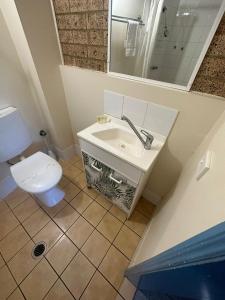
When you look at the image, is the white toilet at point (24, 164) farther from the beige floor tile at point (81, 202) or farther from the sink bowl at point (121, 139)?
the sink bowl at point (121, 139)

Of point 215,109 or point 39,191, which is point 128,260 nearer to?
point 39,191

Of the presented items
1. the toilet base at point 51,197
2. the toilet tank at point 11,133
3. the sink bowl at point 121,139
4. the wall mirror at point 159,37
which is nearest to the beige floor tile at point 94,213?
the toilet base at point 51,197

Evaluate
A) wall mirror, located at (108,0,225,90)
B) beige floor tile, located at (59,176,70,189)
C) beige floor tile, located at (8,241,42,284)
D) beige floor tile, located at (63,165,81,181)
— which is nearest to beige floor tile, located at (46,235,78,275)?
beige floor tile, located at (8,241,42,284)

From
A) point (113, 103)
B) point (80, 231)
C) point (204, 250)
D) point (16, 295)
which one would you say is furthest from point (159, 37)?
point (16, 295)

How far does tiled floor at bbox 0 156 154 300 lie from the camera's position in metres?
1.00

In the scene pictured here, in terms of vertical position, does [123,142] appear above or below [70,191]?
above

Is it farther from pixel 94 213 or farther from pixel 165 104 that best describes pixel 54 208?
pixel 165 104

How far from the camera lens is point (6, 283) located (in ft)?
3.30

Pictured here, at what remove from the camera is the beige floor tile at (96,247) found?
1133mm

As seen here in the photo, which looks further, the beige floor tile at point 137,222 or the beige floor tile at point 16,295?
the beige floor tile at point 137,222

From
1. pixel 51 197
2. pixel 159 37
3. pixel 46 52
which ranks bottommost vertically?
pixel 51 197

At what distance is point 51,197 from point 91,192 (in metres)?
0.41

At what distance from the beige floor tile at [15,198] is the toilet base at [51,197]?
209 millimetres

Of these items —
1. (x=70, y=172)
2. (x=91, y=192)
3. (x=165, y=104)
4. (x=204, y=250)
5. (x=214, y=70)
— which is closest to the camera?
(x=204, y=250)
